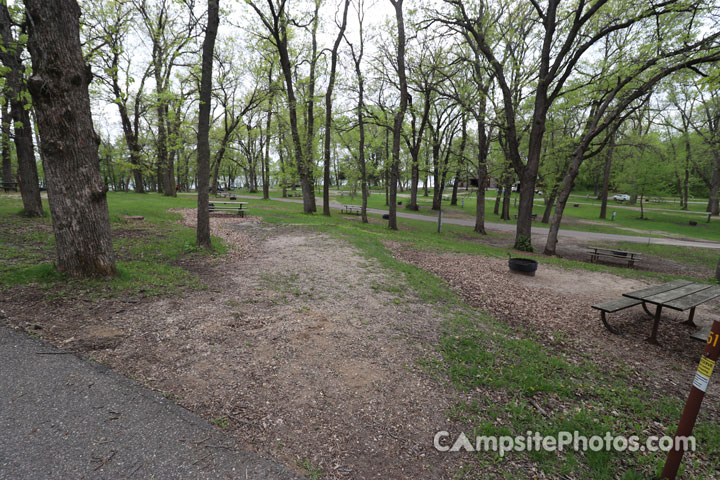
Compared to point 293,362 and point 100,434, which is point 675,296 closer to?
point 293,362

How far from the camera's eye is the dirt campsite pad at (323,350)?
2.55 m

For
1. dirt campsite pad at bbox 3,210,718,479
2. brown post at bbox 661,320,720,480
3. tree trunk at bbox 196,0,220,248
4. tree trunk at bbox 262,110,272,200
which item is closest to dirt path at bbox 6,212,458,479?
dirt campsite pad at bbox 3,210,718,479

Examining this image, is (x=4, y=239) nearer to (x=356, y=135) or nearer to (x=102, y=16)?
(x=102, y=16)

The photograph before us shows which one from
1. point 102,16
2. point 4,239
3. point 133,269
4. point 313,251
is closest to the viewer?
point 133,269

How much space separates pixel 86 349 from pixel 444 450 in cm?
404

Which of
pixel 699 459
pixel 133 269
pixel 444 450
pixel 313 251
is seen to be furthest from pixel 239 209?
pixel 699 459

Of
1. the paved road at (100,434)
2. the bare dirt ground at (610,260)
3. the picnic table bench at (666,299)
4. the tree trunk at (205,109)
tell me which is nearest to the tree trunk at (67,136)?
the paved road at (100,434)

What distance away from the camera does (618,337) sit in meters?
5.14

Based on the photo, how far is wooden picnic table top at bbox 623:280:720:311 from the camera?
15.4 ft

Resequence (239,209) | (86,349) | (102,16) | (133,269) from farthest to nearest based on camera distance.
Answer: (239,209), (102,16), (133,269), (86,349)

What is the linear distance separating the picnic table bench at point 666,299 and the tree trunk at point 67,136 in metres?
8.60

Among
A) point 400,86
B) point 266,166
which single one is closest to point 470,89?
point 400,86
